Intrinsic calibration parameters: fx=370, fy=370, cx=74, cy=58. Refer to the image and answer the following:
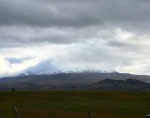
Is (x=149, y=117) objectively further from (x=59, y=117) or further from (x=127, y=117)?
(x=127, y=117)

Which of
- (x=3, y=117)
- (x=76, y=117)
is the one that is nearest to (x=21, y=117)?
(x=3, y=117)

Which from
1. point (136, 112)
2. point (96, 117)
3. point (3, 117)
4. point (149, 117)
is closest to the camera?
point (149, 117)

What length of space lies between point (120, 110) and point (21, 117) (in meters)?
22.7

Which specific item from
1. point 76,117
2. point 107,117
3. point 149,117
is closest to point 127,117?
point 107,117

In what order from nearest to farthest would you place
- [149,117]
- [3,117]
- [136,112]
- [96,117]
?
[149,117]
[3,117]
[96,117]
[136,112]

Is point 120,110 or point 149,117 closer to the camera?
point 149,117

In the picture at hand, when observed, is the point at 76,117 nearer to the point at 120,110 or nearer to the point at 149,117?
the point at 120,110

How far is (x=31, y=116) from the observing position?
4559 cm

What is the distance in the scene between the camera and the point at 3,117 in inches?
1711

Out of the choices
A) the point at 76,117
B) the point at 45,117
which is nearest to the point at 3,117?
the point at 45,117

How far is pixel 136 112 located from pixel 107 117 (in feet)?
38.7

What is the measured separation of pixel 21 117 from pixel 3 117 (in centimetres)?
209

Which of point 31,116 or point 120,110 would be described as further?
point 120,110

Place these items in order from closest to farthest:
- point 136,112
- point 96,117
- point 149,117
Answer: point 149,117, point 96,117, point 136,112
